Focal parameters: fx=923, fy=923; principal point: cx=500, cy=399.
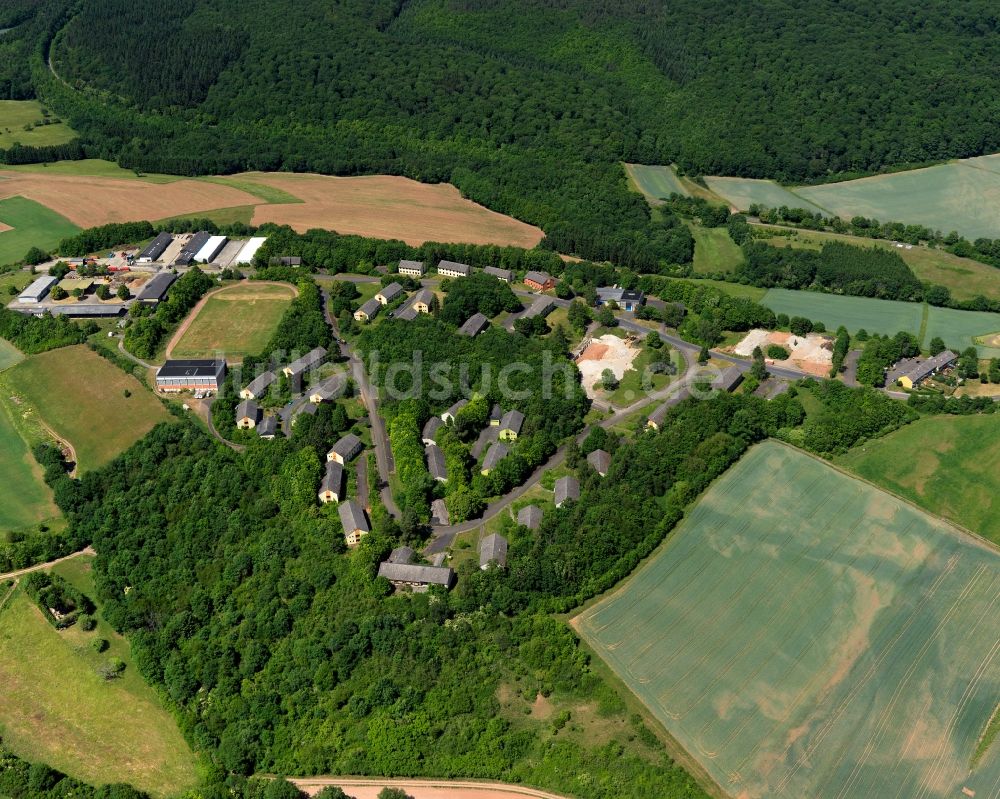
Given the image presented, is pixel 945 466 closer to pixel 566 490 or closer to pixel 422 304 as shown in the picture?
pixel 566 490

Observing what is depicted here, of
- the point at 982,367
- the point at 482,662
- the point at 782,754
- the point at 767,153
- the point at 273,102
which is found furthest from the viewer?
the point at 273,102

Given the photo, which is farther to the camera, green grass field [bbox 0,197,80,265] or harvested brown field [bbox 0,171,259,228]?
harvested brown field [bbox 0,171,259,228]

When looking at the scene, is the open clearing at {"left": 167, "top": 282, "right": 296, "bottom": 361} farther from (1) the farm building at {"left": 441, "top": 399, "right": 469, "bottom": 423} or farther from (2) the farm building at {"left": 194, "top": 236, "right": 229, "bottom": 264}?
(1) the farm building at {"left": 441, "top": 399, "right": 469, "bottom": 423}

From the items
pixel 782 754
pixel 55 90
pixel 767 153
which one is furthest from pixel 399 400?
pixel 55 90

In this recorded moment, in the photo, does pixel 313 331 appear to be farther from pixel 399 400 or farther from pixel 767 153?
pixel 767 153

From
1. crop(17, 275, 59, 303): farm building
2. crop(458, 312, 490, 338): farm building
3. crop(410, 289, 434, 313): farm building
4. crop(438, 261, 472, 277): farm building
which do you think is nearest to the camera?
crop(458, 312, 490, 338): farm building

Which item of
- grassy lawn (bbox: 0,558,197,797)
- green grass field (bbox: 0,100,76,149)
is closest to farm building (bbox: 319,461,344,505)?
grassy lawn (bbox: 0,558,197,797)
